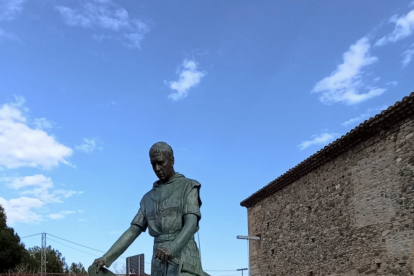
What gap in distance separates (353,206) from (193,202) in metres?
10.9

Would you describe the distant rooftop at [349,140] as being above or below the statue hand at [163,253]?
above

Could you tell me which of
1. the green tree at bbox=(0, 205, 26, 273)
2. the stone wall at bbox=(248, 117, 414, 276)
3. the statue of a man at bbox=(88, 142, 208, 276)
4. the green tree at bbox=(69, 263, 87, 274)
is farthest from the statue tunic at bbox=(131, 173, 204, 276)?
the green tree at bbox=(69, 263, 87, 274)

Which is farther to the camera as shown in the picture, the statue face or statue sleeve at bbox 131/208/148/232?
statue sleeve at bbox 131/208/148/232

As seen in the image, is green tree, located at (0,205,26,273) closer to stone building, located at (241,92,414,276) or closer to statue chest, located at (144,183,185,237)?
stone building, located at (241,92,414,276)

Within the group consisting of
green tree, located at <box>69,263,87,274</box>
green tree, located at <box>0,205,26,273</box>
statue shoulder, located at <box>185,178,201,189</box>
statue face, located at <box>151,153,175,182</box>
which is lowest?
green tree, located at <box>69,263,87,274</box>

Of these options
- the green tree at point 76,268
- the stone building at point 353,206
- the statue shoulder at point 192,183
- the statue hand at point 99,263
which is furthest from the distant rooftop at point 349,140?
the green tree at point 76,268

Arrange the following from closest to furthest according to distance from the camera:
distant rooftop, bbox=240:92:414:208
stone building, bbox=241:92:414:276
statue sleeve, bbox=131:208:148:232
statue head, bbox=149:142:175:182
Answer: statue head, bbox=149:142:175:182 → statue sleeve, bbox=131:208:148:232 → distant rooftop, bbox=240:92:414:208 → stone building, bbox=241:92:414:276

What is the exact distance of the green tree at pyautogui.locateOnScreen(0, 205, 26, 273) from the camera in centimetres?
2523

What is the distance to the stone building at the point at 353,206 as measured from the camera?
11.2 meters

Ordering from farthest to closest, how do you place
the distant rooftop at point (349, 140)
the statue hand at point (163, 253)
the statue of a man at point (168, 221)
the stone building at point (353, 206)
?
the stone building at point (353, 206) < the distant rooftop at point (349, 140) < the statue of a man at point (168, 221) < the statue hand at point (163, 253)

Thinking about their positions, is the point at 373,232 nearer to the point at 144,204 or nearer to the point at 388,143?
the point at 388,143

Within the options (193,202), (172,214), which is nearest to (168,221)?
(172,214)

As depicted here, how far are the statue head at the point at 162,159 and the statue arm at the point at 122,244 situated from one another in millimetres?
472

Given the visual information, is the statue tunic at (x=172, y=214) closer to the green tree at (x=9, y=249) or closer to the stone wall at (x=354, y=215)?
the stone wall at (x=354, y=215)
